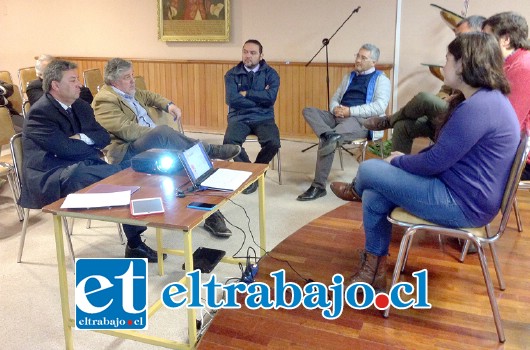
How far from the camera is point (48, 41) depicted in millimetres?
6988

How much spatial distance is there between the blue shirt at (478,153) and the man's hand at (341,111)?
2020 millimetres

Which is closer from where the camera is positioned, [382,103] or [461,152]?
[461,152]

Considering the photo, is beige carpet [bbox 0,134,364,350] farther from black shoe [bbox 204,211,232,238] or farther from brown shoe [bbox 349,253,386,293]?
brown shoe [bbox 349,253,386,293]

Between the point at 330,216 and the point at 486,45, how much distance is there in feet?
5.71

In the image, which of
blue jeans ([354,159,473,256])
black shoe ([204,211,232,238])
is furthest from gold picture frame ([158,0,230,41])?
blue jeans ([354,159,473,256])

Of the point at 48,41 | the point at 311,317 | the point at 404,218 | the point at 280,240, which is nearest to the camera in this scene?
the point at 404,218

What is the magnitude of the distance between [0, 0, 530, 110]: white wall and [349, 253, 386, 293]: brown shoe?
346 centimetres

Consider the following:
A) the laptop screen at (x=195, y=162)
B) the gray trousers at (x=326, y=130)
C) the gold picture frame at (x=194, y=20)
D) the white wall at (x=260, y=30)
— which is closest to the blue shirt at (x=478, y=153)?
the laptop screen at (x=195, y=162)

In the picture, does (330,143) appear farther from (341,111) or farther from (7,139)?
(7,139)

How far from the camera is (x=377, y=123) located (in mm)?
3873

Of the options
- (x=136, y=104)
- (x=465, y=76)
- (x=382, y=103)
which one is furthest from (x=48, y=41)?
(x=465, y=76)

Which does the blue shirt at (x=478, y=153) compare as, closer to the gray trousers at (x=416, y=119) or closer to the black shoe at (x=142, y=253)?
the gray trousers at (x=416, y=119)

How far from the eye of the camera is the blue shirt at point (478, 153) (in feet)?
6.54

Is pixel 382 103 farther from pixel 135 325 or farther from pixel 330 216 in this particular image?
pixel 135 325
